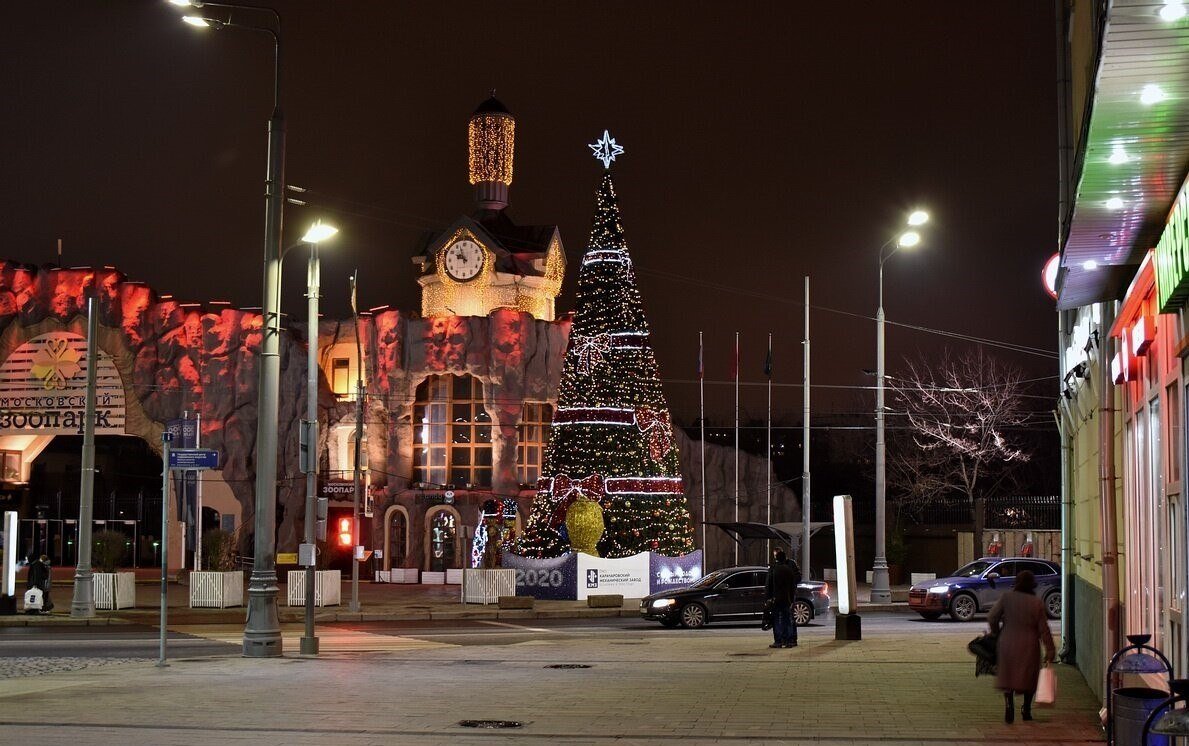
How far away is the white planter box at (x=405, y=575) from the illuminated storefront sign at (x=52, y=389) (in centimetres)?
1353

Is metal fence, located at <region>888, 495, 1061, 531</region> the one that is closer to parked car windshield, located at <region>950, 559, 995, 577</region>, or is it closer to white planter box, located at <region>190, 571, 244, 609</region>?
parked car windshield, located at <region>950, 559, 995, 577</region>

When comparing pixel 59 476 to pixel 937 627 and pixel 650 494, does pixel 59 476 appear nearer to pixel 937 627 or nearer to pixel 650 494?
pixel 650 494

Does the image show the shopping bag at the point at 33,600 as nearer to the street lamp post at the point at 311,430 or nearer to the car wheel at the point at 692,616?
the street lamp post at the point at 311,430

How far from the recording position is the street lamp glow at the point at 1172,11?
6391 mm

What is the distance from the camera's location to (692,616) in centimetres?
3141

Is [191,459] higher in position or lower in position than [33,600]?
higher

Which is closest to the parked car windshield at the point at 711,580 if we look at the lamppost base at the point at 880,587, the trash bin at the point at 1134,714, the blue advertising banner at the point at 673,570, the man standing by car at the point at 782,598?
the lamppost base at the point at 880,587

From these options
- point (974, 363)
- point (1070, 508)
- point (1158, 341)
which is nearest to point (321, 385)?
point (974, 363)

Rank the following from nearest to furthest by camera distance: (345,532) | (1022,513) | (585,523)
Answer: (585,523) → (1022,513) → (345,532)

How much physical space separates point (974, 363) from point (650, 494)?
1991 centimetres

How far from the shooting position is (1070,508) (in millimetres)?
21797

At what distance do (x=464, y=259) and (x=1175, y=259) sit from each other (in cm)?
5024

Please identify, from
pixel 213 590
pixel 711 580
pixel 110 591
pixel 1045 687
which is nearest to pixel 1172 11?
pixel 1045 687

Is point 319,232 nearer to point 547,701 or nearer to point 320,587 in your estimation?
point 547,701
